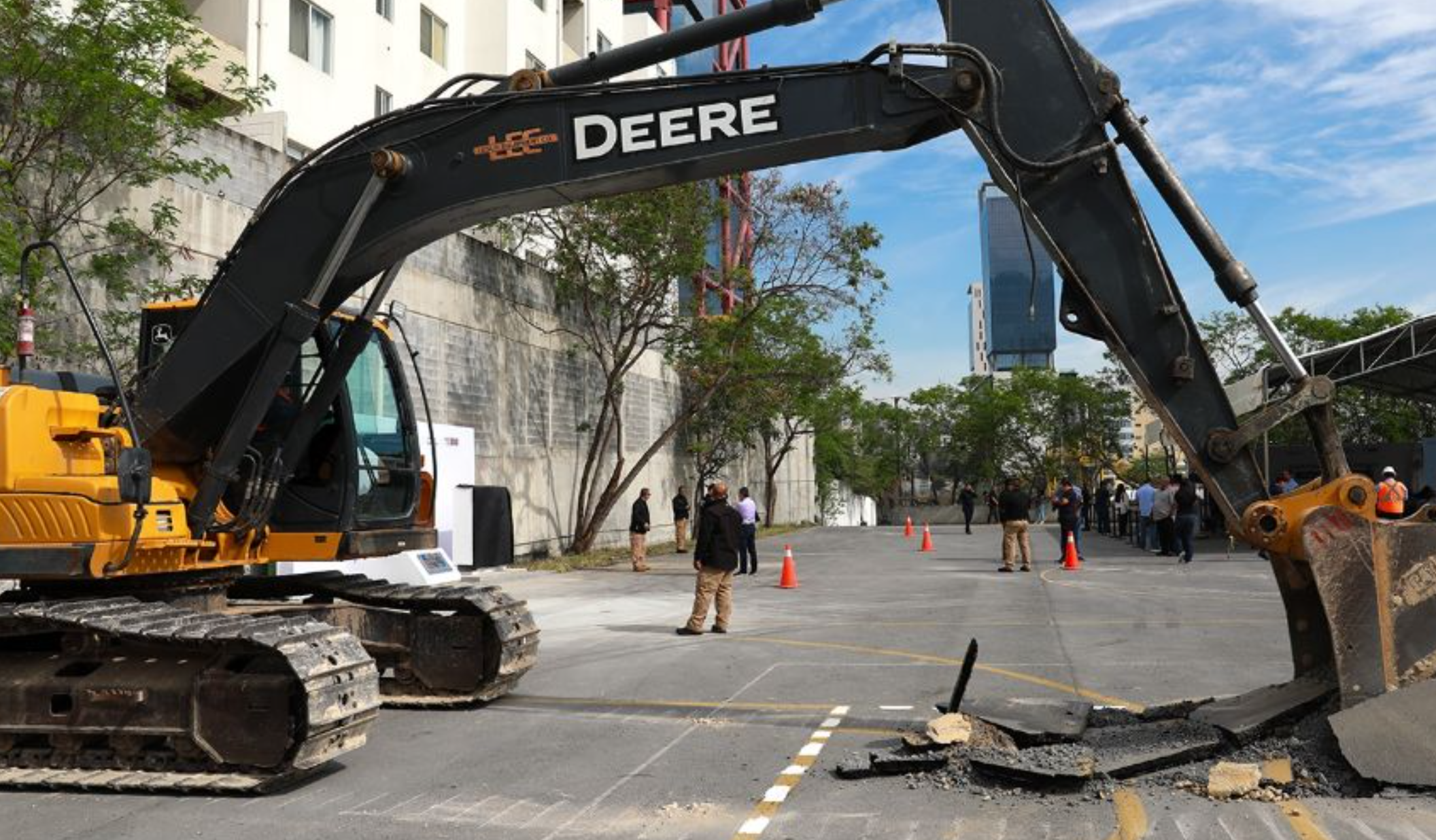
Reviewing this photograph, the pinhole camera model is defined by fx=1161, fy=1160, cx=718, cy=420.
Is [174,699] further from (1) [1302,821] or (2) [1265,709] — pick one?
(2) [1265,709]

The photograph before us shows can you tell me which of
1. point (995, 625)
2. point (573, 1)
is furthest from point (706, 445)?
point (995, 625)

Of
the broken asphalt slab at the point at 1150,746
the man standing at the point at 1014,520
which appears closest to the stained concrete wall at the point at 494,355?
the man standing at the point at 1014,520

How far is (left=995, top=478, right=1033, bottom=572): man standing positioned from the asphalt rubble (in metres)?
14.9

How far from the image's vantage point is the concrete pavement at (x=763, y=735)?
19.5ft

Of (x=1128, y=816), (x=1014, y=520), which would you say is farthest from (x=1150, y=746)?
(x=1014, y=520)

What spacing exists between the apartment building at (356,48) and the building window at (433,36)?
1.4 inches

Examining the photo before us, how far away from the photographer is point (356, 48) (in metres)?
28.0

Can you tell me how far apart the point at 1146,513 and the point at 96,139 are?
934 inches

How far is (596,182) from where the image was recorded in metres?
7.54

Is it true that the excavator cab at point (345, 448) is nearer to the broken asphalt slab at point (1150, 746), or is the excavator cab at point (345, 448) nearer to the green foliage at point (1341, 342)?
the broken asphalt slab at point (1150, 746)

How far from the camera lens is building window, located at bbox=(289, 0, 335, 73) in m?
26.1

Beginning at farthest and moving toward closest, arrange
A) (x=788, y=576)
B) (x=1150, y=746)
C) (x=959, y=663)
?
(x=788, y=576), (x=959, y=663), (x=1150, y=746)

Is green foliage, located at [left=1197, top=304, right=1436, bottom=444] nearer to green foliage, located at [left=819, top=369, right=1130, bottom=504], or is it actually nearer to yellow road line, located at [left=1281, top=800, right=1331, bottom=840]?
green foliage, located at [left=819, top=369, right=1130, bottom=504]

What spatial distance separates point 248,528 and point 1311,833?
6.73 metres
